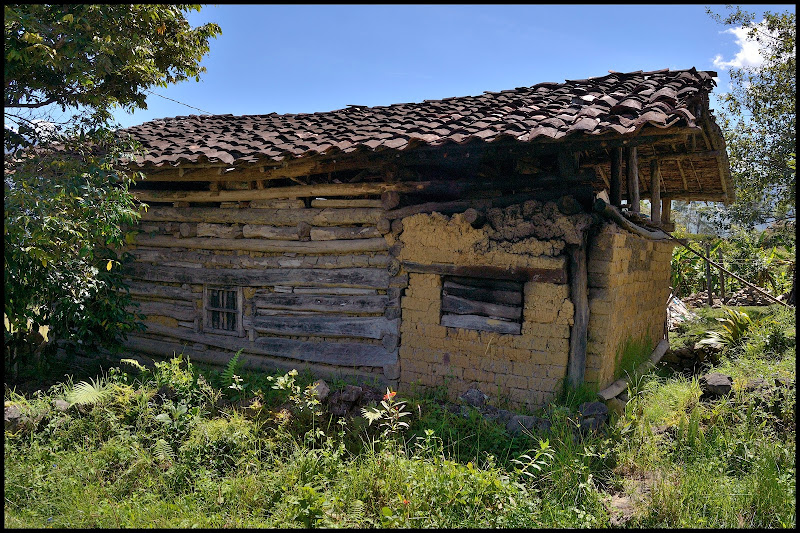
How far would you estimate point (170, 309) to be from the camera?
326 inches

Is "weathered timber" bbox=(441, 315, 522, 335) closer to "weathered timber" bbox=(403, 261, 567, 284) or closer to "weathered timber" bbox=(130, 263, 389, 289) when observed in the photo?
"weathered timber" bbox=(403, 261, 567, 284)

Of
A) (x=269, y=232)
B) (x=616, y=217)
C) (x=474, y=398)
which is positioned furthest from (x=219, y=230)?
(x=616, y=217)

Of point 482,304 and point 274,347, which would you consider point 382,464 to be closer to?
point 482,304

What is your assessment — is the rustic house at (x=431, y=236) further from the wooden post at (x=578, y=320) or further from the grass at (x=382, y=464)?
the grass at (x=382, y=464)

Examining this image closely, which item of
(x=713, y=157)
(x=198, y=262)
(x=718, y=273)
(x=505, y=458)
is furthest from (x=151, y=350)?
(x=718, y=273)

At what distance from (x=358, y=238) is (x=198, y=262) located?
2604 mm

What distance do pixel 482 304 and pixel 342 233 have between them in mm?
2059

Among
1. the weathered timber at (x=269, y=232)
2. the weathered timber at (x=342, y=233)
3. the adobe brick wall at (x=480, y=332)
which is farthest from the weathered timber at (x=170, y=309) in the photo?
the adobe brick wall at (x=480, y=332)

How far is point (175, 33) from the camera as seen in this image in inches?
246

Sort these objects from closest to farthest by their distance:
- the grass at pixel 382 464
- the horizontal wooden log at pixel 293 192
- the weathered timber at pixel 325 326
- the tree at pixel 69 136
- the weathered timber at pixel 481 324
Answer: the grass at pixel 382 464 < the tree at pixel 69 136 < the weathered timber at pixel 481 324 < the horizontal wooden log at pixel 293 192 < the weathered timber at pixel 325 326

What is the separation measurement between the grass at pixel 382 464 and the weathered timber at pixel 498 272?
1.27m

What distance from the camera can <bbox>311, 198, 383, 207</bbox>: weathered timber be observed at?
7.00 meters

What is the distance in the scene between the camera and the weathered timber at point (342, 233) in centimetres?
700

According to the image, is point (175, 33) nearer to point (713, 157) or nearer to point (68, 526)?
point (68, 526)
